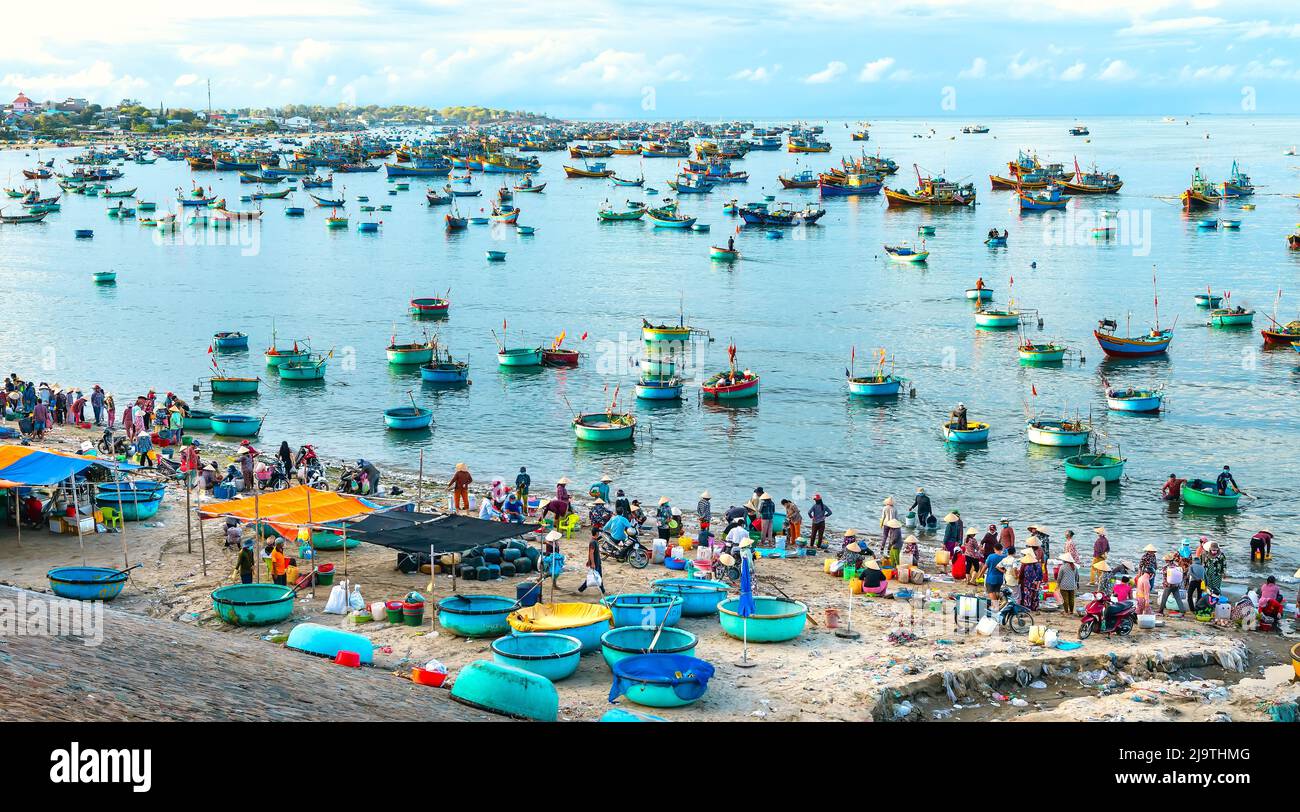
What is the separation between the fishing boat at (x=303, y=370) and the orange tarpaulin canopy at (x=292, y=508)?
27778 millimetres

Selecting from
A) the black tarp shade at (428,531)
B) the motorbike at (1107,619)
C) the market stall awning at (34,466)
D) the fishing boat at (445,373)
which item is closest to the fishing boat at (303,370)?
the fishing boat at (445,373)

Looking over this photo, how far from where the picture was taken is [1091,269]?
85.4m

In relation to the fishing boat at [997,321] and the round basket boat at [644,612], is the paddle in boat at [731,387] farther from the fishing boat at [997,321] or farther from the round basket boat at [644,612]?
the round basket boat at [644,612]

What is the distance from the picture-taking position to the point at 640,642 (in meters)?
18.3

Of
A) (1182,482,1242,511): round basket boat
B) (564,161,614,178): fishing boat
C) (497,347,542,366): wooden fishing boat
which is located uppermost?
(564,161,614,178): fishing boat

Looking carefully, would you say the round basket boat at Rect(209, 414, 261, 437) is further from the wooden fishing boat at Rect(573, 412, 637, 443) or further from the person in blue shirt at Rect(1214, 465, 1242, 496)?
the person in blue shirt at Rect(1214, 465, 1242, 496)

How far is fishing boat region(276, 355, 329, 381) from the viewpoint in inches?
2007

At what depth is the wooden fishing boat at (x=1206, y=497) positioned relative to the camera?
109ft

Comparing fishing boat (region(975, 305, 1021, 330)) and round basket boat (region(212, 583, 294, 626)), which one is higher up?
fishing boat (region(975, 305, 1021, 330))

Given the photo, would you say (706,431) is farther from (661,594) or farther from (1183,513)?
(661,594)

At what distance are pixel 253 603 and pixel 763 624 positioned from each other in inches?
307

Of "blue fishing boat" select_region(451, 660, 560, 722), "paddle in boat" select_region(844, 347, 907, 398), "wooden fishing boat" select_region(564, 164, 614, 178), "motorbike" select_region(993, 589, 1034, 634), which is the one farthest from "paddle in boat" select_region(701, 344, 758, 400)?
"wooden fishing boat" select_region(564, 164, 614, 178)

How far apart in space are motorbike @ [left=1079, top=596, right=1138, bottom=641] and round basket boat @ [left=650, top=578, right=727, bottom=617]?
591 centimetres
